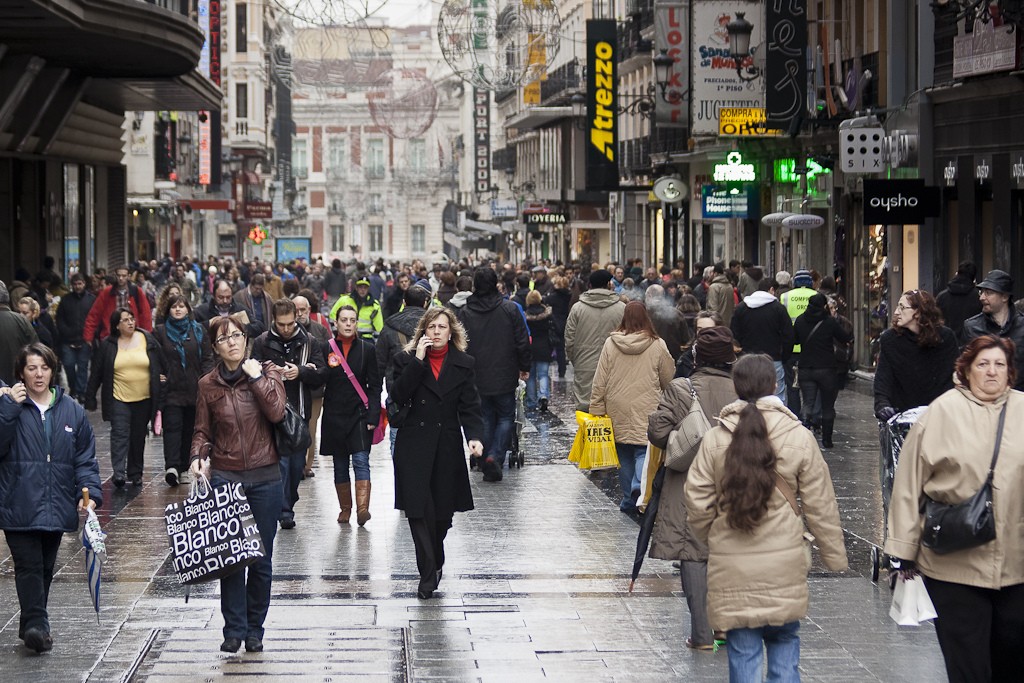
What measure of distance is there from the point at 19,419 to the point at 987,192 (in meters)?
14.0

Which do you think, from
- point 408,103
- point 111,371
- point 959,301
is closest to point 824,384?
point 959,301

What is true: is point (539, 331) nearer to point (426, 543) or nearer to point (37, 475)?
point (426, 543)

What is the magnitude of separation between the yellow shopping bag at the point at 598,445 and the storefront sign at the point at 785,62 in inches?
559

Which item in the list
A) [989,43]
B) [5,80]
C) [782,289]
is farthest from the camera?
[5,80]

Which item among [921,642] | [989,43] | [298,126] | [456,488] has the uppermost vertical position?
[298,126]

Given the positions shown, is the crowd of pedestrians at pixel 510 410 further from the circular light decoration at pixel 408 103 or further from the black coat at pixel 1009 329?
the circular light decoration at pixel 408 103

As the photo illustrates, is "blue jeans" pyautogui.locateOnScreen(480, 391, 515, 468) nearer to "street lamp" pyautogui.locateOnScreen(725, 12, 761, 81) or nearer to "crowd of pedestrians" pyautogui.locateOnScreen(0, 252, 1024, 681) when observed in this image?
"crowd of pedestrians" pyautogui.locateOnScreen(0, 252, 1024, 681)

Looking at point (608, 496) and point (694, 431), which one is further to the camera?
point (608, 496)

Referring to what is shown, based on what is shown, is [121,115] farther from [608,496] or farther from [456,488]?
[456,488]

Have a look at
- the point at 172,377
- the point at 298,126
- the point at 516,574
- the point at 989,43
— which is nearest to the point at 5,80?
the point at 172,377

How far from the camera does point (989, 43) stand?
736 inches

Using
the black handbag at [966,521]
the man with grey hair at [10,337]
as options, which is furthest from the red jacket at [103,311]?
the black handbag at [966,521]

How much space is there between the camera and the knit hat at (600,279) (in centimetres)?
1572

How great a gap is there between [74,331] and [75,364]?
448 millimetres
